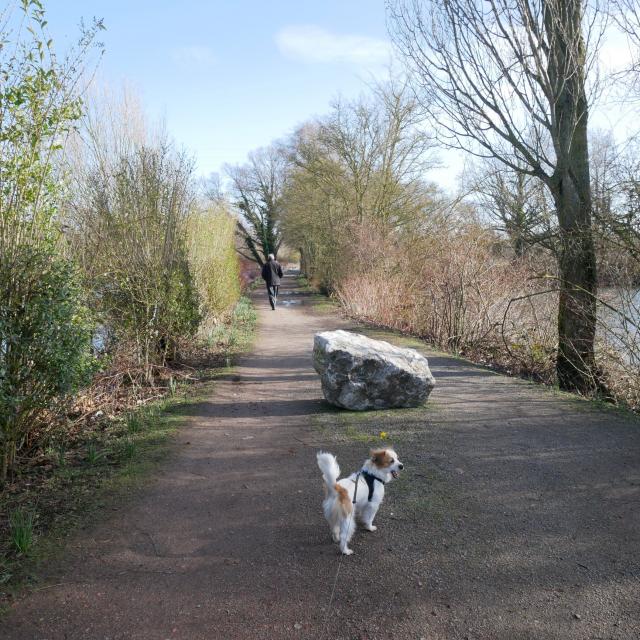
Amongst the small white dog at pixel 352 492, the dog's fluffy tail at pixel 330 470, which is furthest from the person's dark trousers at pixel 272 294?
the dog's fluffy tail at pixel 330 470

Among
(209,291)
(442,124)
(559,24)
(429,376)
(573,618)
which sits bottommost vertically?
(573,618)

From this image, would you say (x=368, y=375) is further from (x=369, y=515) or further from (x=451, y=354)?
(x=451, y=354)

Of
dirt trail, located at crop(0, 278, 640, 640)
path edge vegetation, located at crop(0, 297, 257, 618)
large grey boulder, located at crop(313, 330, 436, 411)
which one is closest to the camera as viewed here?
dirt trail, located at crop(0, 278, 640, 640)

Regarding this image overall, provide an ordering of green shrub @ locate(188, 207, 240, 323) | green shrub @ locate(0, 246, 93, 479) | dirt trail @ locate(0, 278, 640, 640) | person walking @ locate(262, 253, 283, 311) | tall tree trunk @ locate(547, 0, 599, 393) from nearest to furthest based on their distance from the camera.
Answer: dirt trail @ locate(0, 278, 640, 640), green shrub @ locate(0, 246, 93, 479), tall tree trunk @ locate(547, 0, 599, 393), green shrub @ locate(188, 207, 240, 323), person walking @ locate(262, 253, 283, 311)

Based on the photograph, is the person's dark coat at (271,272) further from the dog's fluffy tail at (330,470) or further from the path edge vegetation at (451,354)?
the dog's fluffy tail at (330,470)

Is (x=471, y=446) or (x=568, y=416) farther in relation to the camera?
(x=568, y=416)

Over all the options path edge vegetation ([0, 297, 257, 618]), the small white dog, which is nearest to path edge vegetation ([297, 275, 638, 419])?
the small white dog

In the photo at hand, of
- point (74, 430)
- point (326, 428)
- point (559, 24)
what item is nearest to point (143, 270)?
point (74, 430)

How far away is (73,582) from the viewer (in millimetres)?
3389

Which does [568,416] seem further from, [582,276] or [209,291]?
[209,291]

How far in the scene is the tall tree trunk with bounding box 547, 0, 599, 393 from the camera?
838 centimetres

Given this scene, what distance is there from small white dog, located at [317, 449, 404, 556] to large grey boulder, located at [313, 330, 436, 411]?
2.91 meters

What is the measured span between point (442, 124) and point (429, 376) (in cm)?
486

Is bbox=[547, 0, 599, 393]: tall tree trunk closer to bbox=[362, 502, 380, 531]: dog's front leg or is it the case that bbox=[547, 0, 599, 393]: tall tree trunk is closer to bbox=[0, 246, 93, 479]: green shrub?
bbox=[362, 502, 380, 531]: dog's front leg
